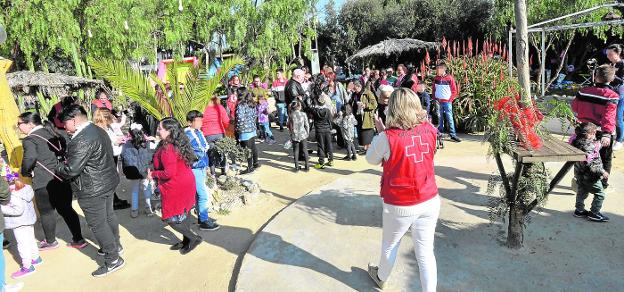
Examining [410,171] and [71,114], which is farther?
[71,114]

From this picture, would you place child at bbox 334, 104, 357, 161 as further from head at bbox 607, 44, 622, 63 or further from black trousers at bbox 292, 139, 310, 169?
head at bbox 607, 44, 622, 63

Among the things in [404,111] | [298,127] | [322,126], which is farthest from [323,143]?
[404,111]

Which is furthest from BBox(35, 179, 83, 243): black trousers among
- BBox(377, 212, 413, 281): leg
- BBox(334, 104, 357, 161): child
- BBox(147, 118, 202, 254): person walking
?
BBox(334, 104, 357, 161): child

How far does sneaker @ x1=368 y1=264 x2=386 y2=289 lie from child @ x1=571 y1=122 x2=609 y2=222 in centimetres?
253

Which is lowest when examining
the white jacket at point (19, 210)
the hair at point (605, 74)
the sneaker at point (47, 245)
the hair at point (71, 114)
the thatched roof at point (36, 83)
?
the sneaker at point (47, 245)

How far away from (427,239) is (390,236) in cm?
28

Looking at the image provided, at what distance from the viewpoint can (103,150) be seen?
4.23 m

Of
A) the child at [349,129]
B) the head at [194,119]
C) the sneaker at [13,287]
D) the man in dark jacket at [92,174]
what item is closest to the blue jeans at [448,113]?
the child at [349,129]

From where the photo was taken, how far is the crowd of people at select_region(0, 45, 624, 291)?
112 inches

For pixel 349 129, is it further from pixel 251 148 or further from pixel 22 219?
pixel 22 219

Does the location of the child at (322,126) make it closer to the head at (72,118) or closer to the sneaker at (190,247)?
the sneaker at (190,247)

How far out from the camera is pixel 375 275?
3471mm

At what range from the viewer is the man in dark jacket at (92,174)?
3.98m

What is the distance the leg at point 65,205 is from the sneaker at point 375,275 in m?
3.66
